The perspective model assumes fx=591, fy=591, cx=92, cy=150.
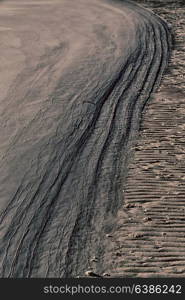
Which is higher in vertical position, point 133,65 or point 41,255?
point 41,255

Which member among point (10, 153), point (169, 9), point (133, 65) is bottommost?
point (169, 9)

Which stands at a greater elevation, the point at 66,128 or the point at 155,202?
the point at 155,202

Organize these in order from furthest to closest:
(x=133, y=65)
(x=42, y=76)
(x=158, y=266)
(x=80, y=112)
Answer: (x=133, y=65)
(x=42, y=76)
(x=80, y=112)
(x=158, y=266)

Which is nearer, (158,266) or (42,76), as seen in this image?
(158,266)

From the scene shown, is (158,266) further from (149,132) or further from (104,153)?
(149,132)

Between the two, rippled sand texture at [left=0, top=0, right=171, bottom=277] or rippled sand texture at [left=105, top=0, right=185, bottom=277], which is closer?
rippled sand texture at [left=105, top=0, right=185, bottom=277]

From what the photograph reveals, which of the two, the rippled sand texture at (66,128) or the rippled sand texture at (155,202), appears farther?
the rippled sand texture at (66,128)

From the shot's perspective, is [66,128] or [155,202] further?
[66,128]

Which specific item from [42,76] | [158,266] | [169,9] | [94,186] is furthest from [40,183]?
[169,9]
